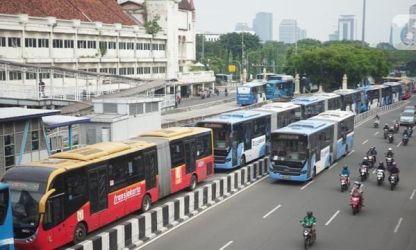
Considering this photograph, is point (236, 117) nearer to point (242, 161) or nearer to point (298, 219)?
point (242, 161)

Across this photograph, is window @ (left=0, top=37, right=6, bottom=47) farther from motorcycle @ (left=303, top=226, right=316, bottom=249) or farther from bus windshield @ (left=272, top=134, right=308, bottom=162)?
motorcycle @ (left=303, top=226, right=316, bottom=249)

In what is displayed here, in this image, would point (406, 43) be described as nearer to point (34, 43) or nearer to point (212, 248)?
point (212, 248)

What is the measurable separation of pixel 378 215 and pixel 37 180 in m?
12.7

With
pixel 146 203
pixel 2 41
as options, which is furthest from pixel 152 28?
pixel 146 203

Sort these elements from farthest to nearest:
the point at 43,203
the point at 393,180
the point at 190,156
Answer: the point at 393,180 → the point at 190,156 → the point at 43,203

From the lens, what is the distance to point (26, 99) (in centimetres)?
3744

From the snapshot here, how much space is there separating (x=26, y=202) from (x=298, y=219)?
33.0 feet

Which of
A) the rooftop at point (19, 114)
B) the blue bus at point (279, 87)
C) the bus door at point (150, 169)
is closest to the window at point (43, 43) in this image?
the blue bus at point (279, 87)

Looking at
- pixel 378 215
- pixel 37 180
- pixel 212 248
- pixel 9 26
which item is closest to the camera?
pixel 37 180

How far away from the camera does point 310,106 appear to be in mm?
45906

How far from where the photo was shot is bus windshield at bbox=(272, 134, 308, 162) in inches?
1067

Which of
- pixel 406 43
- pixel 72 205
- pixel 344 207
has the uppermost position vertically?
pixel 406 43

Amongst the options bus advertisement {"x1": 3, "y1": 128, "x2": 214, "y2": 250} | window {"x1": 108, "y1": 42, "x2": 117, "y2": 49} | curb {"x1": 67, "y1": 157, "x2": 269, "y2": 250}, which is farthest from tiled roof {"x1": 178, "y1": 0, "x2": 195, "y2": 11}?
bus advertisement {"x1": 3, "y1": 128, "x2": 214, "y2": 250}

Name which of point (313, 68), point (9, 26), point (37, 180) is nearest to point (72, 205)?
point (37, 180)
